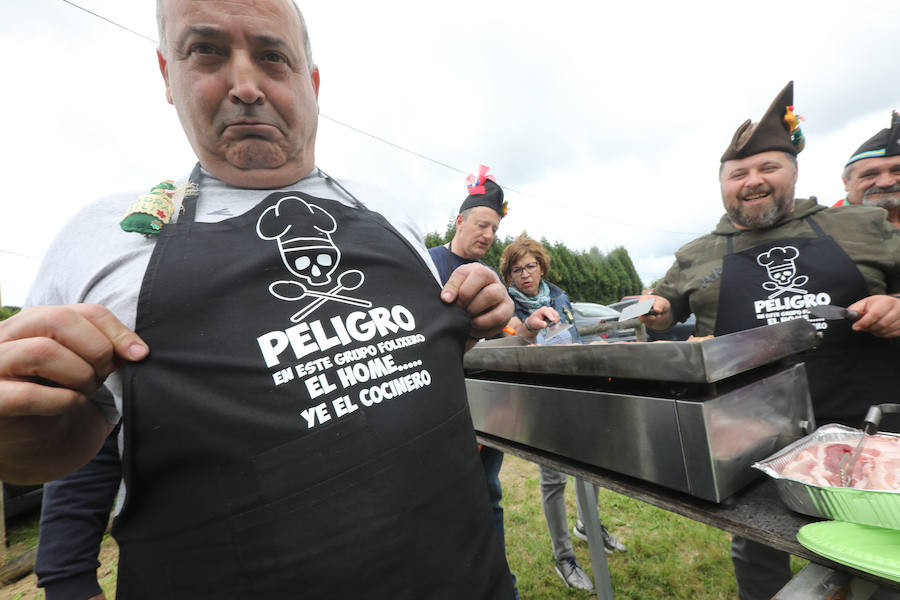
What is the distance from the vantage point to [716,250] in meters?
2.01

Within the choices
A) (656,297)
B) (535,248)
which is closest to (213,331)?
(656,297)

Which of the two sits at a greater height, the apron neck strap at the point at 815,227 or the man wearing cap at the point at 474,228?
the man wearing cap at the point at 474,228

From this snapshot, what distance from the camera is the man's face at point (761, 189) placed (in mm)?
1878

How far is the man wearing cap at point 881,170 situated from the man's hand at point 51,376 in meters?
3.60

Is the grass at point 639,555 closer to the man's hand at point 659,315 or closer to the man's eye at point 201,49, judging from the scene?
the man's hand at point 659,315

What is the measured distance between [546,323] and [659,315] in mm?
625

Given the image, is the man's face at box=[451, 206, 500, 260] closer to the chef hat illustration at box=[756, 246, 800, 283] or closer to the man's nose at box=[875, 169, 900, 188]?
the chef hat illustration at box=[756, 246, 800, 283]

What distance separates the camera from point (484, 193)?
10.1 feet

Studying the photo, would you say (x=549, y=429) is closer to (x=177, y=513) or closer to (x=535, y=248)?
(x=177, y=513)

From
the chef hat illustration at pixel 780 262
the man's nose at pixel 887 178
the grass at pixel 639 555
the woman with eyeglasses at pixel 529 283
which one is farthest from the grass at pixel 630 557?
the man's nose at pixel 887 178

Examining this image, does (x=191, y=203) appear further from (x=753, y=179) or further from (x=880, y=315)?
(x=753, y=179)

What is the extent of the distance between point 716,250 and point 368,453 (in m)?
2.16

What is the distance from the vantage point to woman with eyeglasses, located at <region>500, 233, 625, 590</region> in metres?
2.41

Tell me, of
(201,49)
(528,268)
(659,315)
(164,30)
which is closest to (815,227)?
(659,315)
